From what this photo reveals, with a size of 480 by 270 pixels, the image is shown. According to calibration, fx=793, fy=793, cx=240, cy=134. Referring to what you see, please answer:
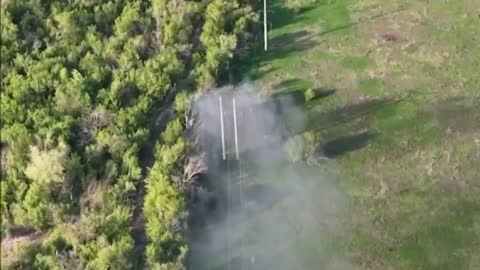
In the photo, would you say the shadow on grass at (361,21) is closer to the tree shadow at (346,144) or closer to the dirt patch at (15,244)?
the tree shadow at (346,144)

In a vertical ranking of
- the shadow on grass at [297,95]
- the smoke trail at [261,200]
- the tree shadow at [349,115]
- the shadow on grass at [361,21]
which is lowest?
the smoke trail at [261,200]

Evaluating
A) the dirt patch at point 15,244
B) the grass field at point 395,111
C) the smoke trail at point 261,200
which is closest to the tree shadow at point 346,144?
the grass field at point 395,111

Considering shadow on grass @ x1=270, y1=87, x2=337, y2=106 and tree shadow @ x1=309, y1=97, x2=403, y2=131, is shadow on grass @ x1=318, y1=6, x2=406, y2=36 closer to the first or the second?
shadow on grass @ x1=270, y1=87, x2=337, y2=106

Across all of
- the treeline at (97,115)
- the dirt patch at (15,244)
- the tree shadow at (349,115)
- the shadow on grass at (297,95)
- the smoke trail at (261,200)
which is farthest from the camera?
the shadow on grass at (297,95)

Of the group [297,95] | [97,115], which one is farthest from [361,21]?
[97,115]

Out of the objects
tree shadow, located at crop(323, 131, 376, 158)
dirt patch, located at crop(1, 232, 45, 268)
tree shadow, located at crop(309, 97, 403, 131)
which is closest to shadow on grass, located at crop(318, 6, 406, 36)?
tree shadow, located at crop(309, 97, 403, 131)

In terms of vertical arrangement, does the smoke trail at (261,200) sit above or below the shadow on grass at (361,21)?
below
